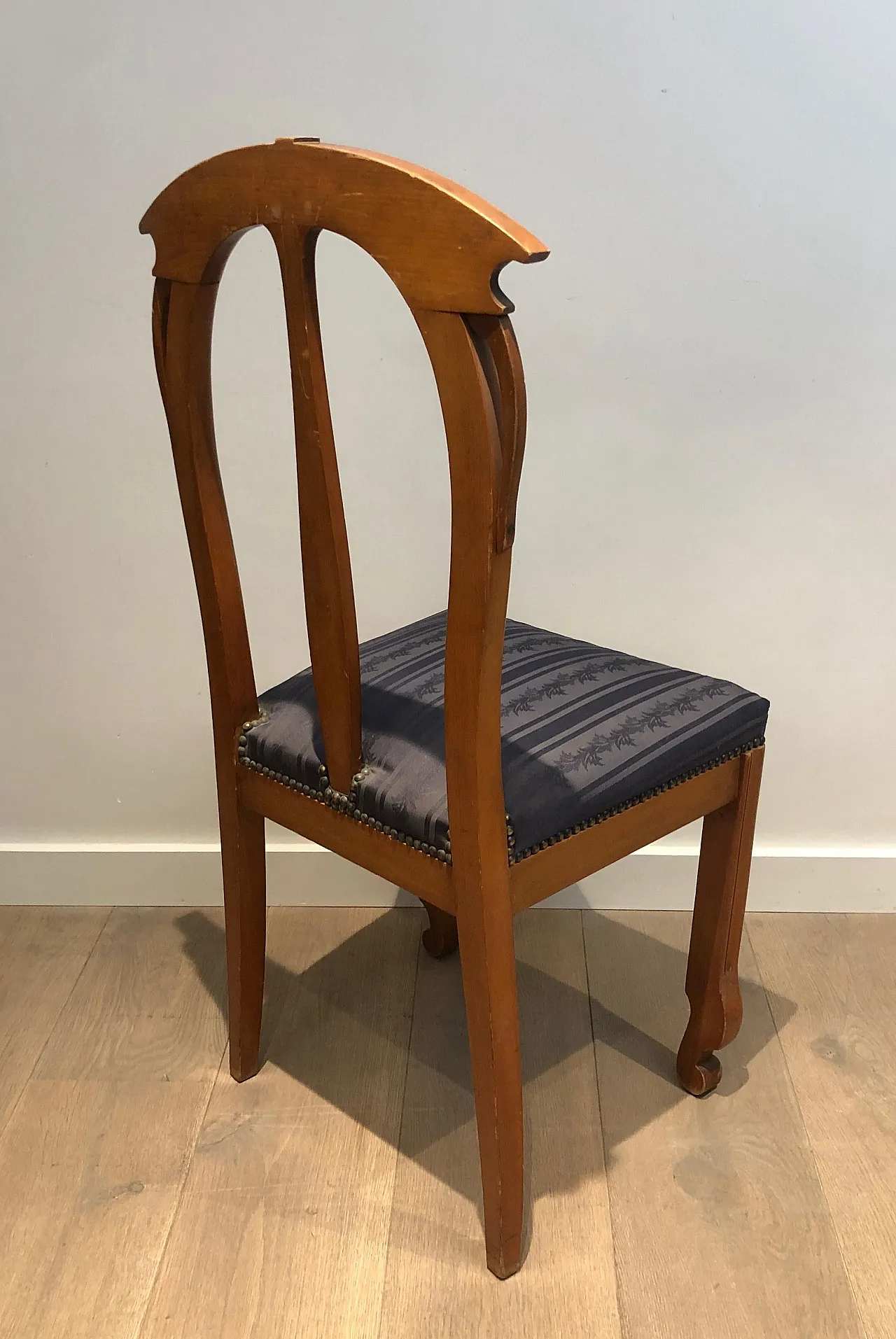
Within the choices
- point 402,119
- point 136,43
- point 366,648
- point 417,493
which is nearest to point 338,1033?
point 366,648

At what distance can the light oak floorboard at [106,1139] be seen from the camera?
1.04 meters

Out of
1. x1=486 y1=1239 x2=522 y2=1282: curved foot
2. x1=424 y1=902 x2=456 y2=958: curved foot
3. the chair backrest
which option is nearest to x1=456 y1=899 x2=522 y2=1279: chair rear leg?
x1=486 y1=1239 x2=522 y2=1282: curved foot

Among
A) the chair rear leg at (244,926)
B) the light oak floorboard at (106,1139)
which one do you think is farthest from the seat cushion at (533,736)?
the light oak floorboard at (106,1139)

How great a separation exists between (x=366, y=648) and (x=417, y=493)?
34cm

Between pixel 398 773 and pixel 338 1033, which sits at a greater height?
pixel 398 773

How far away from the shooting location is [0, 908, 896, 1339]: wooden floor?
103 centimetres

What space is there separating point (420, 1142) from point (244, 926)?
307 mm

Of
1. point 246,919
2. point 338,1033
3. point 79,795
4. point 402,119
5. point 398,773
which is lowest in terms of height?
point 338,1033

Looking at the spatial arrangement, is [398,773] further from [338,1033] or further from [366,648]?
[338,1033]

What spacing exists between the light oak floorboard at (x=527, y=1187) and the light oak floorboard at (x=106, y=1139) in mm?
250

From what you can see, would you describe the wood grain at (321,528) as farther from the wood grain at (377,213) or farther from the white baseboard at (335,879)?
the white baseboard at (335,879)

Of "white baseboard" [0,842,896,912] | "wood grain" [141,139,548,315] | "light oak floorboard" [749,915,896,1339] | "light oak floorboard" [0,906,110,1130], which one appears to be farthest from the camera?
"white baseboard" [0,842,896,912]

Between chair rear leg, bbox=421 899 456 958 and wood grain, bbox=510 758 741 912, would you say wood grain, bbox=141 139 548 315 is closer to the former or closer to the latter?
wood grain, bbox=510 758 741 912

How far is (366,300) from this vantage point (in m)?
1.38
